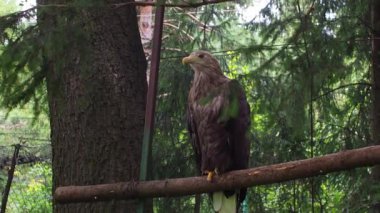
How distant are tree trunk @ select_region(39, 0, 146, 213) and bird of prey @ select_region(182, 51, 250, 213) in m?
0.52

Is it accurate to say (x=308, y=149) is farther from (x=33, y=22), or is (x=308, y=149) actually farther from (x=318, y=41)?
(x=33, y=22)

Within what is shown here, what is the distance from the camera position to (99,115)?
441 cm

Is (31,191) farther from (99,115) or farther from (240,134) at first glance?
(240,134)

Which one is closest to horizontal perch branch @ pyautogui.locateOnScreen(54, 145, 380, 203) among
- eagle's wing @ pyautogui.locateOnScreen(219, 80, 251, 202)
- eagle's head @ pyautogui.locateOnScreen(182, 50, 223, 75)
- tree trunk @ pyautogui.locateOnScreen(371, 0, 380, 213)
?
eagle's wing @ pyautogui.locateOnScreen(219, 80, 251, 202)

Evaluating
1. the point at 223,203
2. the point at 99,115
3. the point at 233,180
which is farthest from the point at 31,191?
the point at 233,180

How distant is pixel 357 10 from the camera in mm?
4984

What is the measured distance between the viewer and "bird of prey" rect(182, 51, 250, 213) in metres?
3.90

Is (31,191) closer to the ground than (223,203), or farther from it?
farther from it

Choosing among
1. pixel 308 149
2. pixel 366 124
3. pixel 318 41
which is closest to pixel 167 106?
pixel 308 149

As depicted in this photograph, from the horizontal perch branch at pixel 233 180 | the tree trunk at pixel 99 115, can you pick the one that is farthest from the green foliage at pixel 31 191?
the horizontal perch branch at pixel 233 180

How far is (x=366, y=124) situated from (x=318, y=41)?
153cm

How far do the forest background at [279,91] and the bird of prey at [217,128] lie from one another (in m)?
0.21

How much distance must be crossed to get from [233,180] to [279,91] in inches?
22.9

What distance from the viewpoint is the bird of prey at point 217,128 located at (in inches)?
154
